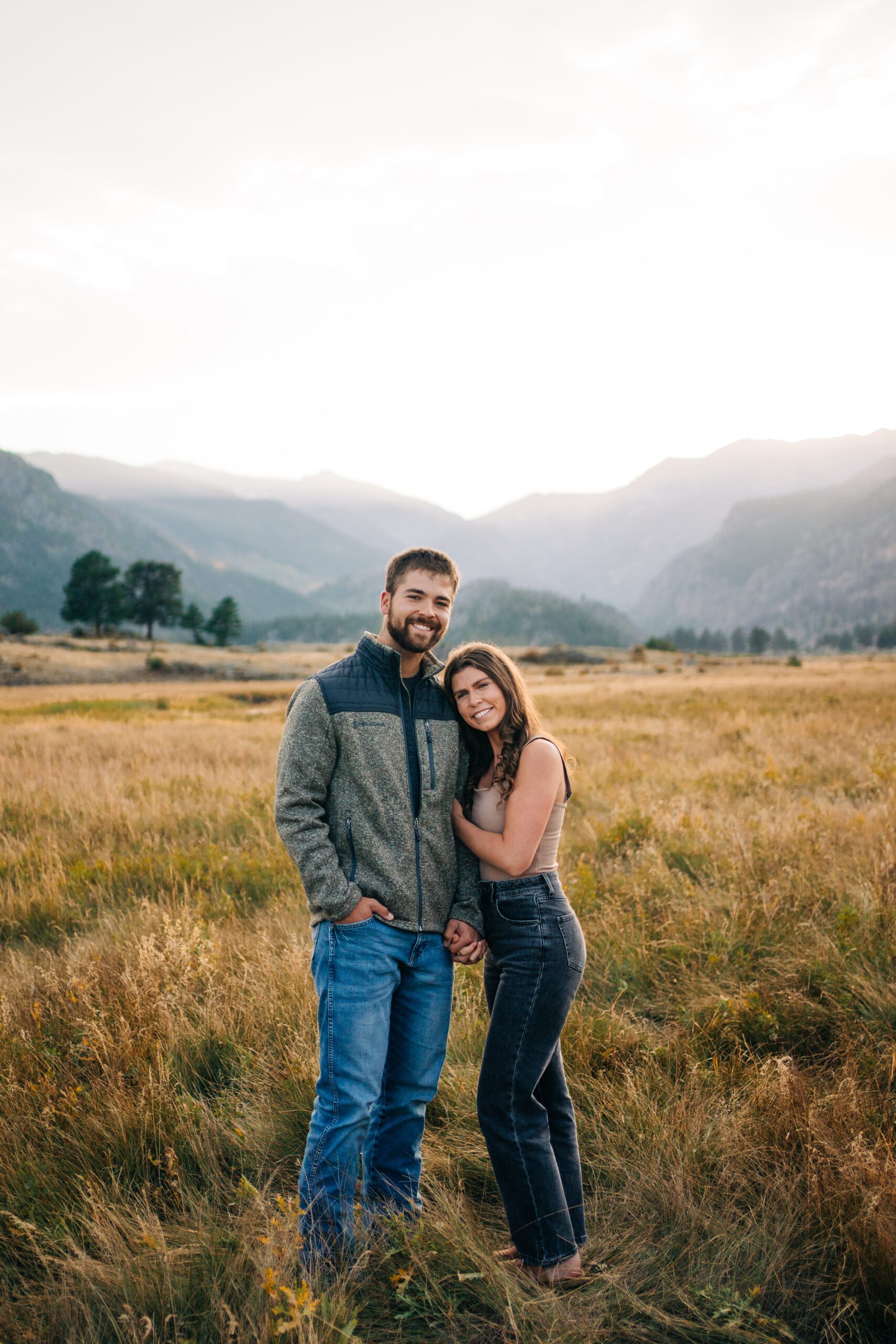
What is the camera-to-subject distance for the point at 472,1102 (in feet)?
10.8

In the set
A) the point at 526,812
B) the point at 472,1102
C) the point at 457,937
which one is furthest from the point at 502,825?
the point at 472,1102

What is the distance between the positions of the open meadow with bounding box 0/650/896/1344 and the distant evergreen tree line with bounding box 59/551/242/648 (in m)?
88.8

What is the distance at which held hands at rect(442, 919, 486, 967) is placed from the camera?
276 centimetres

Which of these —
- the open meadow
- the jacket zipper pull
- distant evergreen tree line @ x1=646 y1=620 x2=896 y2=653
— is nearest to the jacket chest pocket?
the jacket zipper pull

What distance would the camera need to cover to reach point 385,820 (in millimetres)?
2758

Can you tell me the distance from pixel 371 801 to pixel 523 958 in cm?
81

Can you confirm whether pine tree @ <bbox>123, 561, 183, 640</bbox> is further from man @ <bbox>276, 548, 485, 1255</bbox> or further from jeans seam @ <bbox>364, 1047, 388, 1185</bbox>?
jeans seam @ <bbox>364, 1047, 388, 1185</bbox>

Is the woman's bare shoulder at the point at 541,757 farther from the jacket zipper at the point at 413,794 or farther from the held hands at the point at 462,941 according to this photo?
the held hands at the point at 462,941

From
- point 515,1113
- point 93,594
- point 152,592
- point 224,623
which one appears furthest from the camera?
point 224,623

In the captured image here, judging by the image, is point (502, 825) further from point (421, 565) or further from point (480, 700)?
point (421, 565)

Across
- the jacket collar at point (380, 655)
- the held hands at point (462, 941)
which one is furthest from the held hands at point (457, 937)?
the jacket collar at point (380, 655)

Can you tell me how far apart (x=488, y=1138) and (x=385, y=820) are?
3.86 feet

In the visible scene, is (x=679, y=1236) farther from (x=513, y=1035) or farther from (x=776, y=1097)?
(x=513, y=1035)

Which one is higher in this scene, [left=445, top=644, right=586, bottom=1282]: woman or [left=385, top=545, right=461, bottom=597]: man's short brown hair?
[left=385, top=545, right=461, bottom=597]: man's short brown hair
